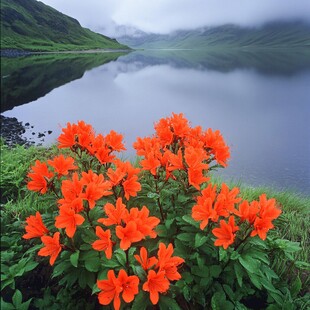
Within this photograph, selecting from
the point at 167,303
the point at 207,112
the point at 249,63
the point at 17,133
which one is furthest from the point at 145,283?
the point at 249,63

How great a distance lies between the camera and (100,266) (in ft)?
9.98

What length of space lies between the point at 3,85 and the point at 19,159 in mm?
28560

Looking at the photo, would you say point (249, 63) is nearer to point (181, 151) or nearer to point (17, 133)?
point (17, 133)

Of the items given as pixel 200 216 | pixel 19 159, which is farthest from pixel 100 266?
pixel 19 159

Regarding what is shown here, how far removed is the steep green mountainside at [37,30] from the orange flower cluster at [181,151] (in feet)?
354

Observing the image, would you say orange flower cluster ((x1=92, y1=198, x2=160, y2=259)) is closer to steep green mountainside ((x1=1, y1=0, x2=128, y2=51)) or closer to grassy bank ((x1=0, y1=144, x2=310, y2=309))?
grassy bank ((x1=0, y1=144, x2=310, y2=309))

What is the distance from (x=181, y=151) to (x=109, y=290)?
1885 millimetres

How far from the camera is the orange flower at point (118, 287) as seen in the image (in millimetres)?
2400

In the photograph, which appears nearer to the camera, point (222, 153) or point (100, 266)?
point (100, 266)

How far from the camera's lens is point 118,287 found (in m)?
2.38

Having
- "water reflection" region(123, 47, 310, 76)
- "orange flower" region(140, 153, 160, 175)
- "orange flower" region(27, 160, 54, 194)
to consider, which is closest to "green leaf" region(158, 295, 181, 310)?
"orange flower" region(140, 153, 160, 175)

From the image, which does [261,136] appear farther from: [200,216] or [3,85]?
[3,85]

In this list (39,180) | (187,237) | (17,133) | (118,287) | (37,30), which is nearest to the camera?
(118,287)

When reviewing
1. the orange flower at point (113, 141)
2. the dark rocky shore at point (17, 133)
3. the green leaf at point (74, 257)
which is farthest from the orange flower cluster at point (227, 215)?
the dark rocky shore at point (17, 133)
